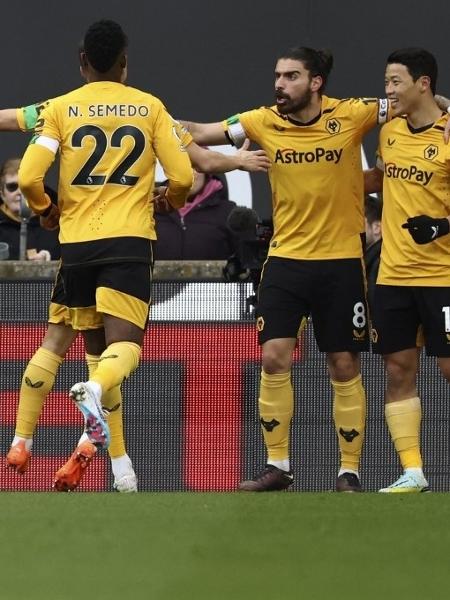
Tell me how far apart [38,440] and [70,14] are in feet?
11.2

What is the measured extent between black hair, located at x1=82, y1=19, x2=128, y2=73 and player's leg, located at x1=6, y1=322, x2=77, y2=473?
1.38m

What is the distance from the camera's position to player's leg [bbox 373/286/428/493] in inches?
324

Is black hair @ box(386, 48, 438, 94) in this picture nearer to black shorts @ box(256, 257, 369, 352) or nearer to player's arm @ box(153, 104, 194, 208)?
black shorts @ box(256, 257, 369, 352)

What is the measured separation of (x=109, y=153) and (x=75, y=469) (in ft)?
4.97

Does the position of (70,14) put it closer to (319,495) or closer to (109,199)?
(109,199)

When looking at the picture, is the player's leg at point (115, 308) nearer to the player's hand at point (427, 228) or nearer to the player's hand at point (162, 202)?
the player's hand at point (162, 202)

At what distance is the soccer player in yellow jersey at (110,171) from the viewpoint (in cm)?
801

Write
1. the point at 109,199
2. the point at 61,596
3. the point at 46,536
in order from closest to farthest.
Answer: the point at 61,596, the point at 46,536, the point at 109,199

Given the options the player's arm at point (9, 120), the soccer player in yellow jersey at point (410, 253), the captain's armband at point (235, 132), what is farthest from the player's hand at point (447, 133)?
the player's arm at point (9, 120)

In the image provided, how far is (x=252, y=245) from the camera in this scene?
925 cm

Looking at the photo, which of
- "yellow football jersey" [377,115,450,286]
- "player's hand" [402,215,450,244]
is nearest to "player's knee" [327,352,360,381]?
"yellow football jersey" [377,115,450,286]

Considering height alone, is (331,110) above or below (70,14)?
below

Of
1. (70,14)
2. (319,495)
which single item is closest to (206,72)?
(70,14)

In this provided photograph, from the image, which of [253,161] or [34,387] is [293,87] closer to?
[253,161]
